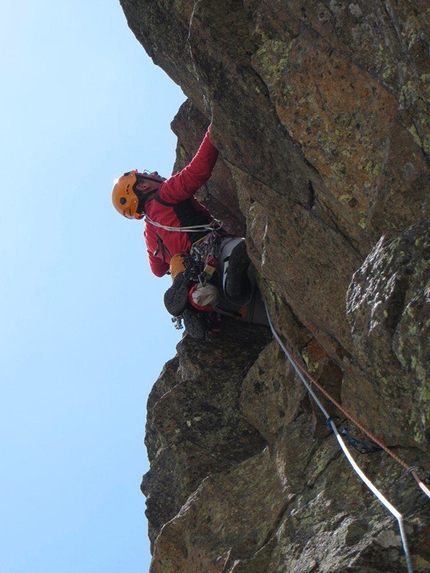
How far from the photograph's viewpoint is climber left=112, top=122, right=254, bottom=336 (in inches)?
410

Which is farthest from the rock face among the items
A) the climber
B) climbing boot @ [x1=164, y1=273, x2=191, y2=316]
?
climbing boot @ [x1=164, y1=273, x2=191, y2=316]

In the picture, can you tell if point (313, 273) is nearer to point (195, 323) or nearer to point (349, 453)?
point (349, 453)

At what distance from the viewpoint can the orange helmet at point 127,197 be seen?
12109 mm

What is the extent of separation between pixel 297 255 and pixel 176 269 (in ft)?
12.0

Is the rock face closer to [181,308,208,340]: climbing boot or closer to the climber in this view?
the climber

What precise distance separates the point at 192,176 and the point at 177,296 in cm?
176

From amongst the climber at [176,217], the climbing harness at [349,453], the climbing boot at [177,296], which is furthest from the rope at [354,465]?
the climbing boot at [177,296]

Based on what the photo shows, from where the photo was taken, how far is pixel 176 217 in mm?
11656

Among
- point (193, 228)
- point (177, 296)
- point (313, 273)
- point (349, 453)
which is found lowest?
point (349, 453)

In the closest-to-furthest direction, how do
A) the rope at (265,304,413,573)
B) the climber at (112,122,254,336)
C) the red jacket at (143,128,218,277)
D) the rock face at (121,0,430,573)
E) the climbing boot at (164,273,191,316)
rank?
the rope at (265,304,413,573) < the rock face at (121,0,430,573) < the climber at (112,122,254,336) < the climbing boot at (164,273,191,316) < the red jacket at (143,128,218,277)

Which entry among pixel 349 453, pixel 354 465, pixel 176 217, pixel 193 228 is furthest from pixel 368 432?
pixel 176 217

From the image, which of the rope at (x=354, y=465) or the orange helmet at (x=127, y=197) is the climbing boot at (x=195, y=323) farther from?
the orange helmet at (x=127, y=197)

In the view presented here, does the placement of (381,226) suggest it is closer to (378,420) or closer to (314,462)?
(378,420)

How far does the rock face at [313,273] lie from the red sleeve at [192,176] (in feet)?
2.97
